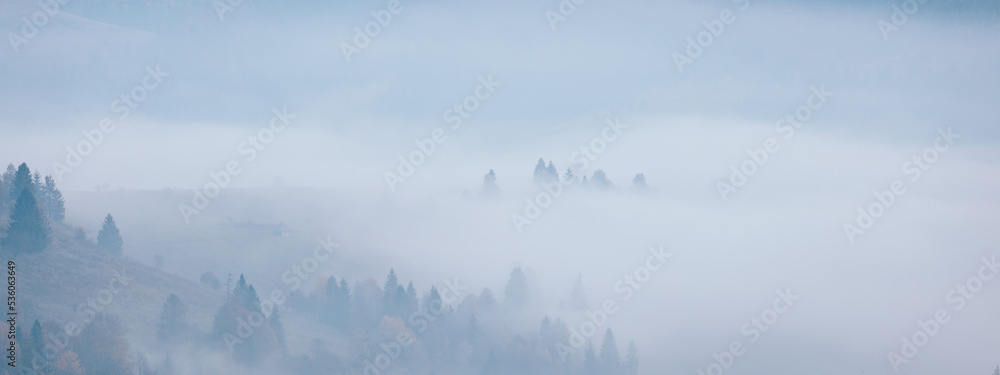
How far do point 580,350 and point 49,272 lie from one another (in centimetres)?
8968

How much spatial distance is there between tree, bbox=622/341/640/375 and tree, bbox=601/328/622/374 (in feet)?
3.91

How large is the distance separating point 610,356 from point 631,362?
3862 mm

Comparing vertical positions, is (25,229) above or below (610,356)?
above

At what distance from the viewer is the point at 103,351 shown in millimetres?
111000

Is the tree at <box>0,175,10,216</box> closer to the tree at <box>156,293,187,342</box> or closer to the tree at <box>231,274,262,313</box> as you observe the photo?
the tree at <box>156,293,187,342</box>

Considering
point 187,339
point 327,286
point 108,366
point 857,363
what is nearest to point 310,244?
point 327,286

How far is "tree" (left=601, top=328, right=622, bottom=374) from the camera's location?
155500 millimetres

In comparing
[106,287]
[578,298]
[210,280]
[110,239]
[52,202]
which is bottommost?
[106,287]

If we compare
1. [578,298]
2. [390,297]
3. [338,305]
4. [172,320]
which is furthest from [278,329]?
[578,298]

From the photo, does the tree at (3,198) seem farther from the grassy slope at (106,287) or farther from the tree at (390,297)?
the tree at (390,297)

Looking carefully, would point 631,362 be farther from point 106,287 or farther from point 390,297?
point 106,287

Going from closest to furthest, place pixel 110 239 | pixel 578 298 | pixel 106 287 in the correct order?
pixel 106 287, pixel 110 239, pixel 578 298

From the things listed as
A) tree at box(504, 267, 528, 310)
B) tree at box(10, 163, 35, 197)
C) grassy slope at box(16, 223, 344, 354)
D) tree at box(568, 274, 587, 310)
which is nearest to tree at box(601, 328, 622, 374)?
tree at box(504, 267, 528, 310)

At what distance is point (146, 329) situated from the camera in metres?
121
